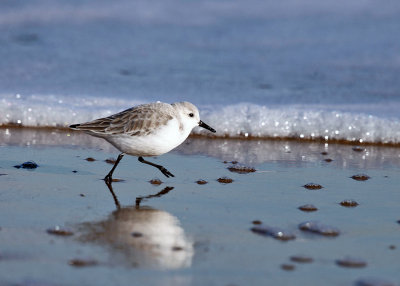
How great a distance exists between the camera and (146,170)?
19.3 feet

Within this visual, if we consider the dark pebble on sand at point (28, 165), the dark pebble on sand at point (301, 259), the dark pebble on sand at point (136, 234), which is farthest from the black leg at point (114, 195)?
the dark pebble on sand at point (301, 259)

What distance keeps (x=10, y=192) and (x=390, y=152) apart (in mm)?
4412

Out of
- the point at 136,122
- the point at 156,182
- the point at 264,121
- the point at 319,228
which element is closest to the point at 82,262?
the point at 319,228

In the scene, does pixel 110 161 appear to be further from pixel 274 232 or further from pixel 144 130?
pixel 274 232

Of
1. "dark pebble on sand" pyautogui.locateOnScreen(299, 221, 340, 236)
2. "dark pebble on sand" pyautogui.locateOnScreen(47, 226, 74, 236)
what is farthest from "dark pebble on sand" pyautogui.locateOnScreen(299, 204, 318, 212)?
"dark pebble on sand" pyautogui.locateOnScreen(47, 226, 74, 236)

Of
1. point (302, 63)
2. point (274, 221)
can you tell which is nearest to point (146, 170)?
point (274, 221)

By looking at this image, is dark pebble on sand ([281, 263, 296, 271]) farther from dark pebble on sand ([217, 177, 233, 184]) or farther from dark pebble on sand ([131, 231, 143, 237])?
dark pebble on sand ([217, 177, 233, 184])

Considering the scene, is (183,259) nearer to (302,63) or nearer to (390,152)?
(390,152)

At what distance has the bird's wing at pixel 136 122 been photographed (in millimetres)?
5344

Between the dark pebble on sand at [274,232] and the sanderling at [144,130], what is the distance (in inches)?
63.9

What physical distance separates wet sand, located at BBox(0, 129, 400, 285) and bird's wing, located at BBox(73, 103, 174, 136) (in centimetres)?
40

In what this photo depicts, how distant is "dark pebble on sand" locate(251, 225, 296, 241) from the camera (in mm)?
3738

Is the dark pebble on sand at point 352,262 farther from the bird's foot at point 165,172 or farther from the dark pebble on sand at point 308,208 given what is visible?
the bird's foot at point 165,172

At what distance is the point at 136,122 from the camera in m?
5.38
